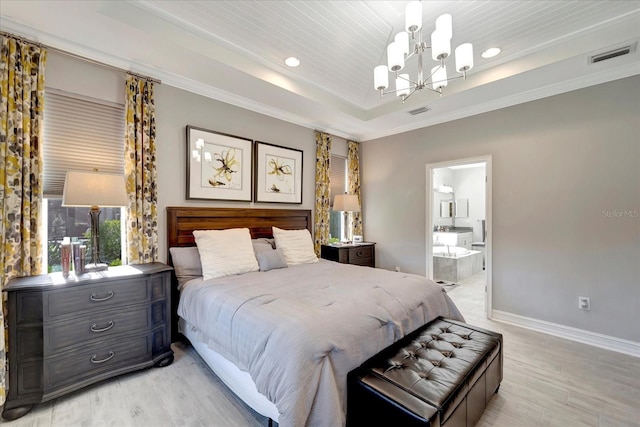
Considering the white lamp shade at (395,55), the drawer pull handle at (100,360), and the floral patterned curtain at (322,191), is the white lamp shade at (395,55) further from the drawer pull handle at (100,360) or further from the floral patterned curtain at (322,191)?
the drawer pull handle at (100,360)

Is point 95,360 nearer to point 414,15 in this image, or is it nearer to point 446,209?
point 414,15

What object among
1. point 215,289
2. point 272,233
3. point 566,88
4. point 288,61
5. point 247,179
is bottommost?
point 215,289

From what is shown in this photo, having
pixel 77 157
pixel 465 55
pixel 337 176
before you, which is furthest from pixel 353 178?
pixel 77 157

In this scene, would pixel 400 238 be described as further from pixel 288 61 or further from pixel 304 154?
pixel 288 61

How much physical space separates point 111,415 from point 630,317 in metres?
4.59

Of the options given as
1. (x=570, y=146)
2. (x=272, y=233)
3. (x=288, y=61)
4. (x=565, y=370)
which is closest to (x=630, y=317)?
(x=565, y=370)

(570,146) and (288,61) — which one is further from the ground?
(288,61)

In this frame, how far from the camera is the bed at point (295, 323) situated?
4.65 ft

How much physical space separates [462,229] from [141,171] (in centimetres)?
812

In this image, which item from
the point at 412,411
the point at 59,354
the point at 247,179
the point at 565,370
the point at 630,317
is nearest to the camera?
the point at 412,411

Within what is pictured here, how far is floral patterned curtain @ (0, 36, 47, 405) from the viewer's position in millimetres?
2102

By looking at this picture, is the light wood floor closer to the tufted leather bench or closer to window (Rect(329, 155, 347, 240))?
the tufted leather bench

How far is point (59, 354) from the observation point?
1.96m

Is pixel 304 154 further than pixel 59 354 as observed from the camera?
Yes
